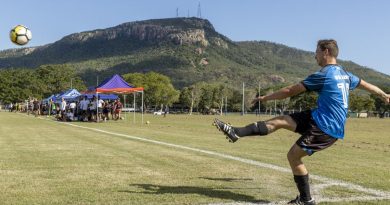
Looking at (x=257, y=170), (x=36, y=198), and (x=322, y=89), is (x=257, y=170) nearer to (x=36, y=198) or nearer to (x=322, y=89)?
(x=322, y=89)

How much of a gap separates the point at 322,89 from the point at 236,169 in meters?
3.61

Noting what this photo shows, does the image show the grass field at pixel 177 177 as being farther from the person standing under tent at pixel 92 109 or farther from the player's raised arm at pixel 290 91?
the person standing under tent at pixel 92 109

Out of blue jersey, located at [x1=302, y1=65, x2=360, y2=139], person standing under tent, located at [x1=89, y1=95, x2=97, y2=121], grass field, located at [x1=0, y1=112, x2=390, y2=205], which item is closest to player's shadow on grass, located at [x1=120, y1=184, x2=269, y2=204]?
grass field, located at [x1=0, y1=112, x2=390, y2=205]

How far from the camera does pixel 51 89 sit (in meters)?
108

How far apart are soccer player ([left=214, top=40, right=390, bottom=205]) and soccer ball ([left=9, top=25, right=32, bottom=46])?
16713 millimetres

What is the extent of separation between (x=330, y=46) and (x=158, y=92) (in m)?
124

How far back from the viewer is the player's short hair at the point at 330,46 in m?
5.75

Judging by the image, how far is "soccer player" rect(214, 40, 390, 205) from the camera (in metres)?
5.66

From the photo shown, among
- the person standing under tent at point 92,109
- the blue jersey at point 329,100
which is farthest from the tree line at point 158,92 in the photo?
the blue jersey at point 329,100

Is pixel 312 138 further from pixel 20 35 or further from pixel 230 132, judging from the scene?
pixel 20 35

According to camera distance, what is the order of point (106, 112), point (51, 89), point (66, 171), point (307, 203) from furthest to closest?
point (51, 89) < point (106, 112) < point (66, 171) < point (307, 203)

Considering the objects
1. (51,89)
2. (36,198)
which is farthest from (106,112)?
(51,89)

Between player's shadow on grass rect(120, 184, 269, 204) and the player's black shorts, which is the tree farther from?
the player's black shorts

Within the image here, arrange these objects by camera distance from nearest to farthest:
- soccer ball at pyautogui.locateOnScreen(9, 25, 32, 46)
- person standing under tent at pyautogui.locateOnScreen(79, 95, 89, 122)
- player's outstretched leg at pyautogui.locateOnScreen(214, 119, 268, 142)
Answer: player's outstretched leg at pyautogui.locateOnScreen(214, 119, 268, 142) < soccer ball at pyautogui.locateOnScreen(9, 25, 32, 46) < person standing under tent at pyautogui.locateOnScreen(79, 95, 89, 122)
